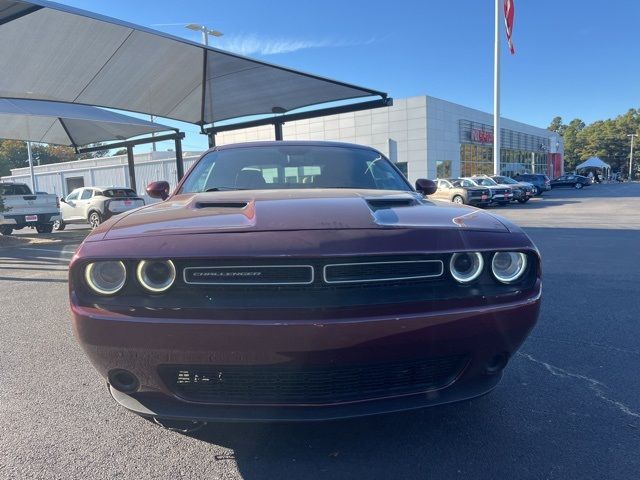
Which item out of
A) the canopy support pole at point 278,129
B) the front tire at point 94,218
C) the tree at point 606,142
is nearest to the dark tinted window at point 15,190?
the front tire at point 94,218

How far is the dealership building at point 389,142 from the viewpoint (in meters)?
30.1

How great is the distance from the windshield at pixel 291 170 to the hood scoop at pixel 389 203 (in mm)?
802

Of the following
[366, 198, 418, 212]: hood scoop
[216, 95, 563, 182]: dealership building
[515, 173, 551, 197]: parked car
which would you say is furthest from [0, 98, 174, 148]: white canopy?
[515, 173, 551, 197]: parked car

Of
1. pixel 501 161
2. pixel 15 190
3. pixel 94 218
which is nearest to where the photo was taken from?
pixel 94 218

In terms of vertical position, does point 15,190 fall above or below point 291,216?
above

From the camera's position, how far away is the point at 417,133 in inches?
1236

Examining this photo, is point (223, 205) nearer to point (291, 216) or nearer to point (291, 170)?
point (291, 216)

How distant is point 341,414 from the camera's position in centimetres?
181

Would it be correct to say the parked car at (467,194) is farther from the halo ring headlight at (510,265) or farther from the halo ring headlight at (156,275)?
the halo ring headlight at (156,275)

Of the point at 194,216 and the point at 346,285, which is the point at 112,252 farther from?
the point at 346,285

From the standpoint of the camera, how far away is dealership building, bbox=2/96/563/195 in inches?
1184

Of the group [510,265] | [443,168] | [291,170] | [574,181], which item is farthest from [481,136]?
[510,265]

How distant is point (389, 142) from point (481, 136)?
39.6 feet

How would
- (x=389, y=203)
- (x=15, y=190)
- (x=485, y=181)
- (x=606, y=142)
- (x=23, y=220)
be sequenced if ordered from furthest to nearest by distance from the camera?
(x=606, y=142) < (x=485, y=181) < (x=15, y=190) < (x=23, y=220) < (x=389, y=203)
